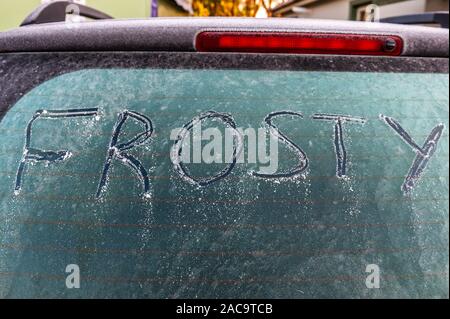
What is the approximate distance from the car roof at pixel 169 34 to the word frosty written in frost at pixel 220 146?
200mm

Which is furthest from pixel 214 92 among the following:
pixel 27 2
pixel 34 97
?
pixel 27 2

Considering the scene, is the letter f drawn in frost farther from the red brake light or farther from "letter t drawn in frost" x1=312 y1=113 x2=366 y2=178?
"letter t drawn in frost" x1=312 y1=113 x2=366 y2=178

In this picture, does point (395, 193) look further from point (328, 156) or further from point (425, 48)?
point (425, 48)

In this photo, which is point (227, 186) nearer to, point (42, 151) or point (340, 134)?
point (340, 134)

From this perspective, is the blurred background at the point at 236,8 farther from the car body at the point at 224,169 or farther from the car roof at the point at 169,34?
the car body at the point at 224,169

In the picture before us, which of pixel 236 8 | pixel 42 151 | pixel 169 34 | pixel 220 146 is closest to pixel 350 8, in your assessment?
pixel 236 8

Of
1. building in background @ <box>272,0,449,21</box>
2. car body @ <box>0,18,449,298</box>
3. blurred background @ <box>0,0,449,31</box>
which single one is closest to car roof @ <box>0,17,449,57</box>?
car body @ <box>0,18,449,298</box>

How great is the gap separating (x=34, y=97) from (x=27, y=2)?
7.12 m

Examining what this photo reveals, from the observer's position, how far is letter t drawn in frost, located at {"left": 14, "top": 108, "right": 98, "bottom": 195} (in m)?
1.27

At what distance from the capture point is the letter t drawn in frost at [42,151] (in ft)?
4.18

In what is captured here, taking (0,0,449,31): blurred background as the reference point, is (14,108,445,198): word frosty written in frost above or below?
below

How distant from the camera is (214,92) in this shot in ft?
4.23

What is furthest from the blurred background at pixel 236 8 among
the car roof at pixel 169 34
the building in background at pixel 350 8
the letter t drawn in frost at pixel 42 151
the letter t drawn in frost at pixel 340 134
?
the letter t drawn in frost at pixel 340 134

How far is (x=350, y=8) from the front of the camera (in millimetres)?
16875
